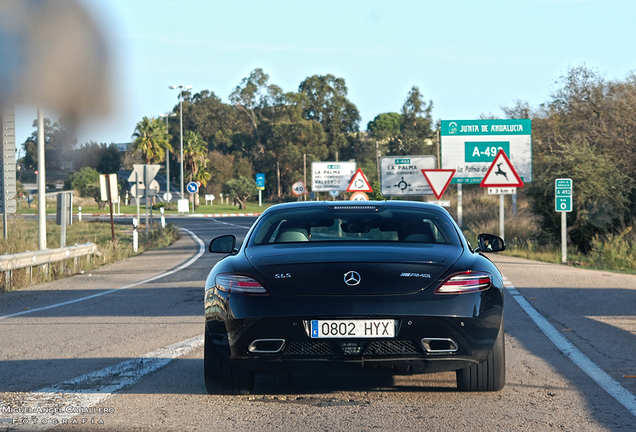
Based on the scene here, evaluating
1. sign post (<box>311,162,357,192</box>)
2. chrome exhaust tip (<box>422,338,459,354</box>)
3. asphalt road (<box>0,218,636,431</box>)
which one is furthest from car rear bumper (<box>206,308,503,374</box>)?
sign post (<box>311,162,357,192</box>)

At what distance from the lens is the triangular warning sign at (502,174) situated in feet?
63.9

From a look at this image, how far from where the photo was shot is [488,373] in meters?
5.40

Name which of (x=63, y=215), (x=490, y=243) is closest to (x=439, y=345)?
(x=490, y=243)

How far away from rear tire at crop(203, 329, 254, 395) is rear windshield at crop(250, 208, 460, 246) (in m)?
1.00

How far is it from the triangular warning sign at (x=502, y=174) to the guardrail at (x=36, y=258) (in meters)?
10.4

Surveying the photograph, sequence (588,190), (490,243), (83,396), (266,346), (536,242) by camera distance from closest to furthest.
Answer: (266,346) → (83,396) → (490,243) → (588,190) → (536,242)

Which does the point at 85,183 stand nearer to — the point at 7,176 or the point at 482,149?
the point at 482,149

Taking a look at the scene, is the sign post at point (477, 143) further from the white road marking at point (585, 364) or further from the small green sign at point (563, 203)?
the white road marking at point (585, 364)

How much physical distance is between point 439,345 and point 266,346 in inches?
44.0

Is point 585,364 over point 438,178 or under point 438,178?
under

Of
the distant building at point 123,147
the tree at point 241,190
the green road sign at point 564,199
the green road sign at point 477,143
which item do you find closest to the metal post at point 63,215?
the green road sign at point 564,199

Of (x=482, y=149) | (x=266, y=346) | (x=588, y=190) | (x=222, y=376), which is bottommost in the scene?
Answer: (x=222, y=376)

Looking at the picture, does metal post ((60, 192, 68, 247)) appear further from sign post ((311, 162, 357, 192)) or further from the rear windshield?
sign post ((311, 162, 357, 192))

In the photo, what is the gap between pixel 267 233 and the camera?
20.1 ft
